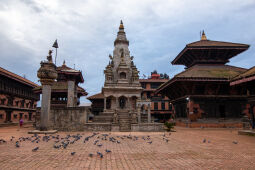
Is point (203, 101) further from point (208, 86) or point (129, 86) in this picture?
point (129, 86)

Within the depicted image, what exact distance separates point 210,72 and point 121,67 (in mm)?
13929

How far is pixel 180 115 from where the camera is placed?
30328 millimetres

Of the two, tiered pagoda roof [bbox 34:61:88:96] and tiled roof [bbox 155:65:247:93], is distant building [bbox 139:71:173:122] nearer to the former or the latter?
tiered pagoda roof [bbox 34:61:88:96]

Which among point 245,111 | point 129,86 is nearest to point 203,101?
point 245,111

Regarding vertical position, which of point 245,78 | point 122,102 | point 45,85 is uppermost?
point 245,78

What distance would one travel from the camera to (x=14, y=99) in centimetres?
3472

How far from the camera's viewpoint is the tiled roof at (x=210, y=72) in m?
25.2

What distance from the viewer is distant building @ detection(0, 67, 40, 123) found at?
30.7m

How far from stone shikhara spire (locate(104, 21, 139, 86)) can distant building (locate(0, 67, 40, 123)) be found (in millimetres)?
17501

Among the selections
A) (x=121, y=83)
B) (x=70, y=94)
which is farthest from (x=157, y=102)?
(x=70, y=94)

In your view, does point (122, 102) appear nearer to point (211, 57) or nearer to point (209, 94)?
point (209, 94)

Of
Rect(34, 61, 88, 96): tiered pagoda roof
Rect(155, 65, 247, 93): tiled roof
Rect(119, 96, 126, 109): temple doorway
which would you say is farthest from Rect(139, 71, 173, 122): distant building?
Rect(155, 65, 247, 93): tiled roof

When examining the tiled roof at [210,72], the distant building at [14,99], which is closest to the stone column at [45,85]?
the tiled roof at [210,72]

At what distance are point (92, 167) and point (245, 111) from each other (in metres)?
27.1
